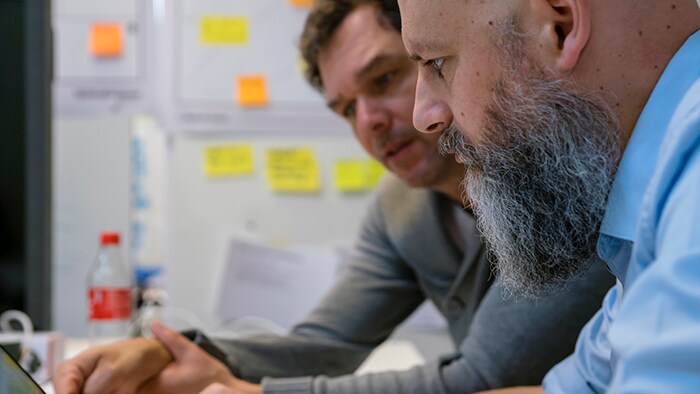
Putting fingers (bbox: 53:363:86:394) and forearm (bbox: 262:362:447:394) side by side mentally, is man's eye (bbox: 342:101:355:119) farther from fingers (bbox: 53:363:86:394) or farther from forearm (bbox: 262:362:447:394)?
fingers (bbox: 53:363:86:394)

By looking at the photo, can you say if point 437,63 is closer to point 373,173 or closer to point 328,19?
point 328,19

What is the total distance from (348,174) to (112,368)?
1099 mm

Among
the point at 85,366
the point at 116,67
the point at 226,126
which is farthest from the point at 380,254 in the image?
the point at 116,67

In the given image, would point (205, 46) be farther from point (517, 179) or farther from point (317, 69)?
point (517, 179)

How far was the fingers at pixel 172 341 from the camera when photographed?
1142 mm

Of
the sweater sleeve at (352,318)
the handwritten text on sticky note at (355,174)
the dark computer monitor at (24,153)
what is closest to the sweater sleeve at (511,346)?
the sweater sleeve at (352,318)

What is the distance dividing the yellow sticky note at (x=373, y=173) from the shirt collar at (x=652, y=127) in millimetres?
1444

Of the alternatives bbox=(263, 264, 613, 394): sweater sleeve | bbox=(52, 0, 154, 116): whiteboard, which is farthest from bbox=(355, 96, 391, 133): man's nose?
bbox=(52, 0, 154, 116): whiteboard

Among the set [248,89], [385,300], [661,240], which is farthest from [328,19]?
[661,240]

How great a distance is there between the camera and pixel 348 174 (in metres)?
2.08

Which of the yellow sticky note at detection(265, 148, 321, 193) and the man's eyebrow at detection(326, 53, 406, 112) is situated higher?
the man's eyebrow at detection(326, 53, 406, 112)

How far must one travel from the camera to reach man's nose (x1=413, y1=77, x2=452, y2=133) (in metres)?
0.74

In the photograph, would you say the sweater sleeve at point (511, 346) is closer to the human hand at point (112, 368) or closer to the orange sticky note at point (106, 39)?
the human hand at point (112, 368)

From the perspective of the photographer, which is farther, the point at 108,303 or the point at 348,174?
the point at 348,174
